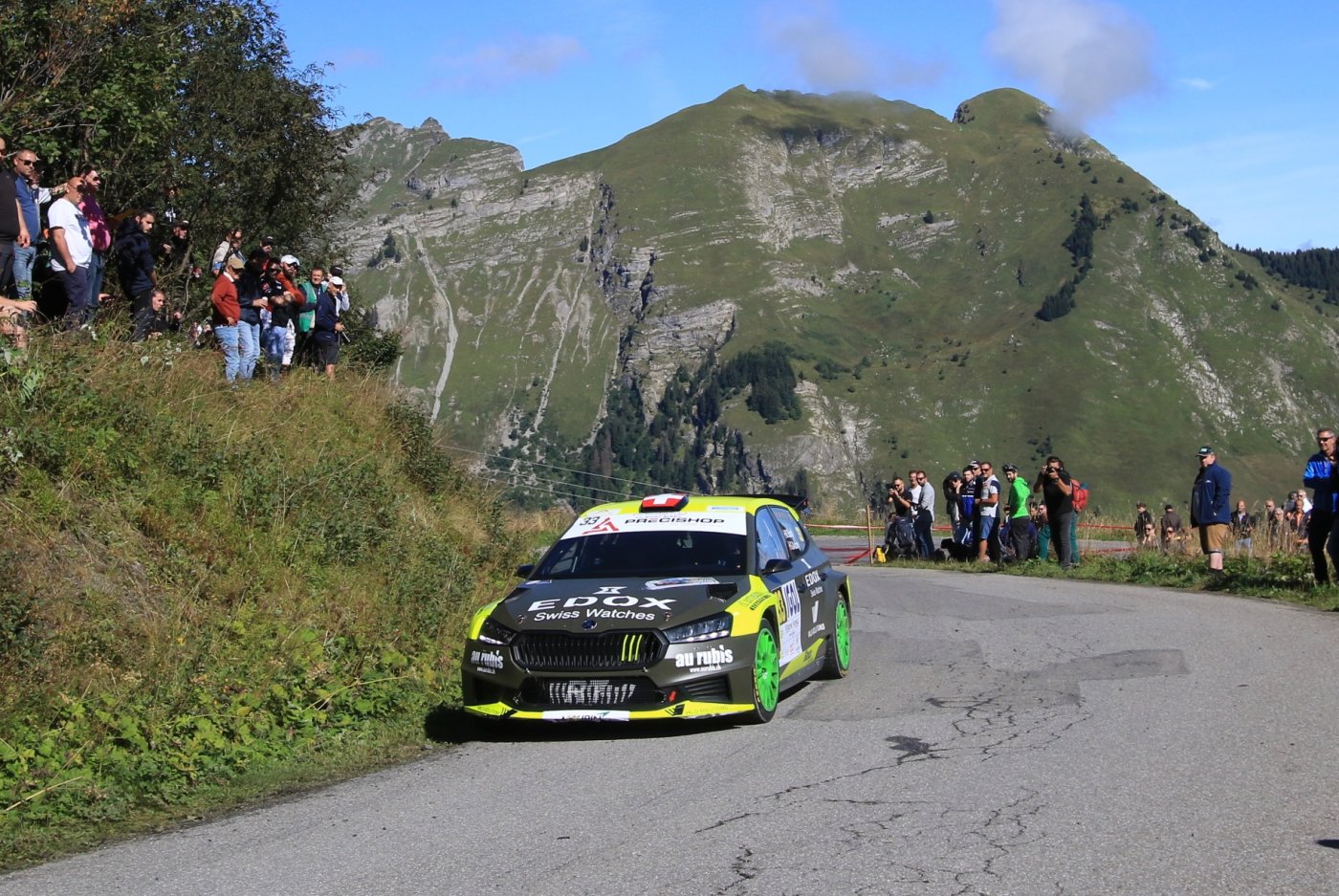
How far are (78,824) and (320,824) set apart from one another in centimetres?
120

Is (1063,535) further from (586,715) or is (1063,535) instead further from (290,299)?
(586,715)

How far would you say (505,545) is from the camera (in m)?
17.5

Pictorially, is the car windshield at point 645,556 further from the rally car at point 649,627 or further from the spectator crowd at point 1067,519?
the spectator crowd at point 1067,519

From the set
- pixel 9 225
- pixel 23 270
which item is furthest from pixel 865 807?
pixel 23 270

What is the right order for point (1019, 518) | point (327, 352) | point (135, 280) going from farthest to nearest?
point (1019, 518)
point (327, 352)
point (135, 280)

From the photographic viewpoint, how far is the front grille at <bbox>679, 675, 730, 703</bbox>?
30.1 ft

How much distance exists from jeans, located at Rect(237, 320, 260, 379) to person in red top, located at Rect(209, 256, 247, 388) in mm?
101

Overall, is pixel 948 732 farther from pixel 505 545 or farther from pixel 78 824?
pixel 505 545

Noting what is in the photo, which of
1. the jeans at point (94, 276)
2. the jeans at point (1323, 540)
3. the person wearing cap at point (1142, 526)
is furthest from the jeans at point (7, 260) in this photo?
the person wearing cap at point (1142, 526)

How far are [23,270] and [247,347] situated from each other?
3641 millimetres

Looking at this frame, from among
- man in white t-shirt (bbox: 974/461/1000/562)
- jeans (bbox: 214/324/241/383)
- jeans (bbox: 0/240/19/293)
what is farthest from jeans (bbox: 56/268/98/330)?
man in white t-shirt (bbox: 974/461/1000/562)

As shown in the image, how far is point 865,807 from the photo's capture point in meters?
6.97

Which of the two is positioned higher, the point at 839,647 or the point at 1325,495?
the point at 1325,495

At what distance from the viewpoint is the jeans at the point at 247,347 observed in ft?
54.0
